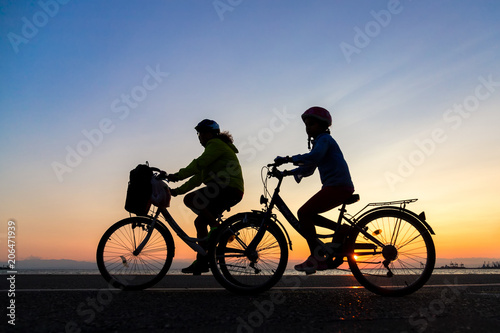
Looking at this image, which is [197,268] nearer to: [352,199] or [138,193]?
[138,193]

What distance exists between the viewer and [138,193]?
586 cm

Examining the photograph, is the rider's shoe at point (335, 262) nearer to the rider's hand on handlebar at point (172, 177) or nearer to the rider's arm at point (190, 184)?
the rider's arm at point (190, 184)

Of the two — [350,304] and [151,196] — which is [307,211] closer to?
[350,304]

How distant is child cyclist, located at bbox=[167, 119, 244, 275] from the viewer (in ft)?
19.7

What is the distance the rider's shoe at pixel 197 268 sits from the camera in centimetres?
576

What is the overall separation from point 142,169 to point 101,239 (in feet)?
3.48

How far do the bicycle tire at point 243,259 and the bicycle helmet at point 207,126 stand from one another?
1545mm

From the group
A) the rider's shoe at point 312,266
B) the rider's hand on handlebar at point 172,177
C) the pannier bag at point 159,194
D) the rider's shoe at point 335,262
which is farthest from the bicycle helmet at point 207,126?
the rider's shoe at point 335,262

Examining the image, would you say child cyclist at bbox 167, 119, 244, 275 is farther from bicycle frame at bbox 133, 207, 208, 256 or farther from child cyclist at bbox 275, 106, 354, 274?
child cyclist at bbox 275, 106, 354, 274

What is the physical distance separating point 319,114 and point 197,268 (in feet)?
8.39

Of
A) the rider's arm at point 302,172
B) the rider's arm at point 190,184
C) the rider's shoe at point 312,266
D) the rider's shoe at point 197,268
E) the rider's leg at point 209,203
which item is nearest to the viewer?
the rider's shoe at point 312,266

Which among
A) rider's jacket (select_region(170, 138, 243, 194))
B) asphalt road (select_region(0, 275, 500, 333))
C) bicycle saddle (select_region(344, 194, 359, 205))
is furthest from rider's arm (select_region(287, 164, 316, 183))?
asphalt road (select_region(0, 275, 500, 333))

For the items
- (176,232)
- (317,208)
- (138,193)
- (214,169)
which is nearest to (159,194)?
(138,193)

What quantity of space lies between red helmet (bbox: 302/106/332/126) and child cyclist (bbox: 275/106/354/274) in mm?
198
